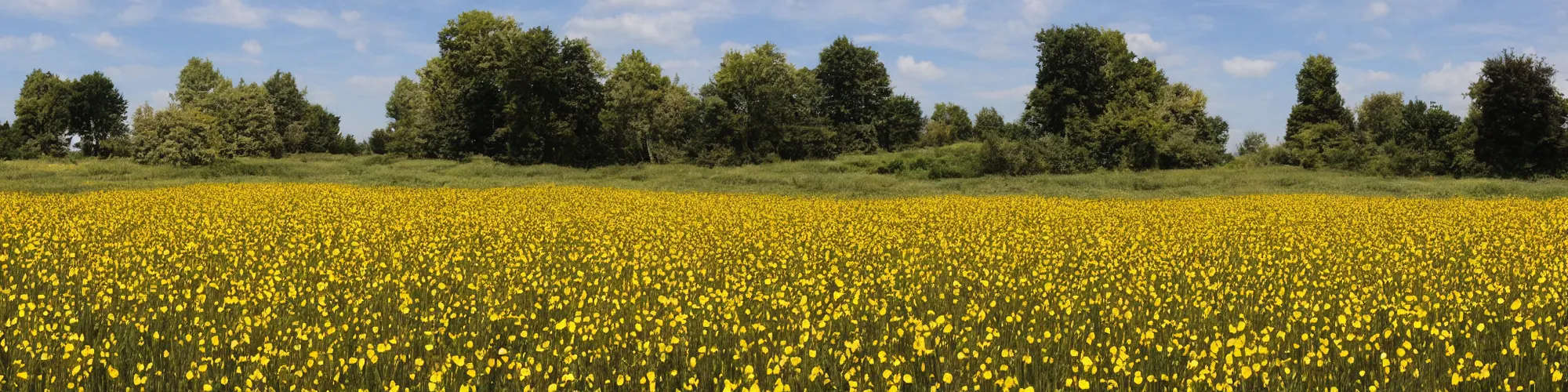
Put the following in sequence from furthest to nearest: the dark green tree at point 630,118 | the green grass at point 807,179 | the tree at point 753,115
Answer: the tree at point 753,115, the dark green tree at point 630,118, the green grass at point 807,179

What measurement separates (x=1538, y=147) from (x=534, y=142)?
2061 inches

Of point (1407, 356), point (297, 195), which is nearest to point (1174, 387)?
point (1407, 356)

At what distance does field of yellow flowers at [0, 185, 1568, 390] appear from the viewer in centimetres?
608

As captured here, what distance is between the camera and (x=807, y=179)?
42.3 m

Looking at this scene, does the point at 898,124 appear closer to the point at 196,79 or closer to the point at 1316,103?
the point at 1316,103

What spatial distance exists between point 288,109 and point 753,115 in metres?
55.7

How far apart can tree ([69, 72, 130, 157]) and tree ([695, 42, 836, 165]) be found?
56.5 metres

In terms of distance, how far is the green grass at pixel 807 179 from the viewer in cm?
3378

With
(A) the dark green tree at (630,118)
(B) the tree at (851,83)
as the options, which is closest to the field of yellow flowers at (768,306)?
(A) the dark green tree at (630,118)

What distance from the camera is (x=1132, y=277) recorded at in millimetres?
9859

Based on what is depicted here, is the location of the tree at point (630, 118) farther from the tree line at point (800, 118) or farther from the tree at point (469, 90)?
the tree at point (469, 90)

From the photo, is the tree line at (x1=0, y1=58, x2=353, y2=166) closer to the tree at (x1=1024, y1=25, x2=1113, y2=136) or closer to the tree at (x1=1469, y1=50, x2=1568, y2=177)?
the tree at (x1=1024, y1=25, x2=1113, y2=136)

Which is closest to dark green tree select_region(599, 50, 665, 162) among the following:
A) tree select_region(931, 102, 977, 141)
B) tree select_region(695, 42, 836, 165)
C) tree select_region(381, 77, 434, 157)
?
tree select_region(695, 42, 836, 165)

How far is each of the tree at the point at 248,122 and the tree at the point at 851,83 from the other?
44724 millimetres
